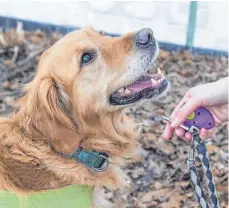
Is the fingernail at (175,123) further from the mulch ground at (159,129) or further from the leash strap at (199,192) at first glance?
the mulch ground at (159,129)

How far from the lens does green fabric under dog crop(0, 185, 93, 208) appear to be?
125 inches

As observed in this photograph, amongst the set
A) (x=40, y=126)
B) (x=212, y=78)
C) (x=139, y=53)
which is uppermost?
(x=139, y=53)

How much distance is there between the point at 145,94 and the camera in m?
3.58

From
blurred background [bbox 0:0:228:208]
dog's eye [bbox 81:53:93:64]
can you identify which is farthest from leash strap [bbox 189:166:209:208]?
blurred background [bbox 0:0:228:208]

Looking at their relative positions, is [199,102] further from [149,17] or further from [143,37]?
[149,17]

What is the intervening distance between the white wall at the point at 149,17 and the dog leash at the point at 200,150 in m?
4.32

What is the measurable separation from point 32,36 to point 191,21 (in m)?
2.24

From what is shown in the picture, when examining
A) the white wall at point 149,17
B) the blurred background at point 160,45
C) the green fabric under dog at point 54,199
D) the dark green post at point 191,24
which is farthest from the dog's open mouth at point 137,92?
the dark green post at point 191,24

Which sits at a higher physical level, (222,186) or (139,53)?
(139,53)

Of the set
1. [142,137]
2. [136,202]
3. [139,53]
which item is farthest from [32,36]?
[139,53]

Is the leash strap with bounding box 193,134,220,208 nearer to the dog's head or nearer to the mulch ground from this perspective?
the dog's head

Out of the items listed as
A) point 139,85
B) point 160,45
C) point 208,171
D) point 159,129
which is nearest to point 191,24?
point 160,45

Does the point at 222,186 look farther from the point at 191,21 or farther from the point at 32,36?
the point at 32,36

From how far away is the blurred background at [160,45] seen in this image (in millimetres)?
5227
